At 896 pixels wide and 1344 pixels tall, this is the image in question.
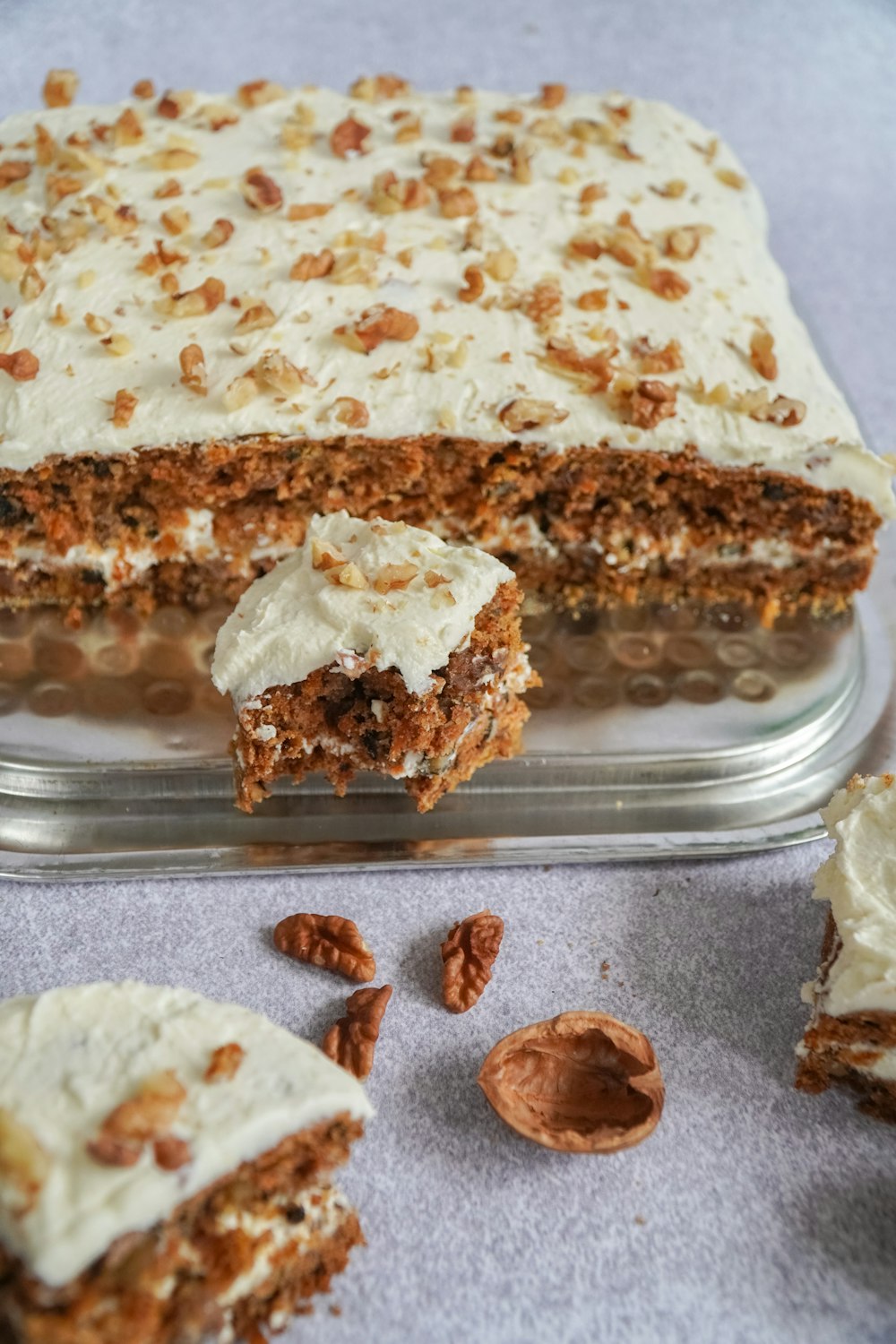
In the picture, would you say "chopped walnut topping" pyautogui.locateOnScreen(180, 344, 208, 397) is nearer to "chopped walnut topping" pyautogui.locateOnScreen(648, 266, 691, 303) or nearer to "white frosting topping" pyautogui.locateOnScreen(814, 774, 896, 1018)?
"chopped walnut topping" pyautogui.locateOnScreen(648, 266, 691, 303)

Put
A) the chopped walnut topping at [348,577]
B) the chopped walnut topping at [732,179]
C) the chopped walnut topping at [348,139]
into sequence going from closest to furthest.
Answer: the chopped walnut topping at [348,577]
the chopped walnut topping at [348,139]
the chopped walnut topping at [732,179]

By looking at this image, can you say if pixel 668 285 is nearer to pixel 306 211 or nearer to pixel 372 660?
pixel 306 211

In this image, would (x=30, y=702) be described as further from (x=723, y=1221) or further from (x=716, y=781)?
(x=723, y=1221)

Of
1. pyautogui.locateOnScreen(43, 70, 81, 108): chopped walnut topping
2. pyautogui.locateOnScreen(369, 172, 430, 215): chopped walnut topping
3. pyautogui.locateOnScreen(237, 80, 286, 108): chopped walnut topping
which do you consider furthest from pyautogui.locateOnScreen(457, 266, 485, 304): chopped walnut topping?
pyautogui.locateOnScreen(43, 70, 81, 108): chopped walnut topping

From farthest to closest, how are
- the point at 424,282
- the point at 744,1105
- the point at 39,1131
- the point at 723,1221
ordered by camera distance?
1. the point at 424,282
2. the point at 744,1105
3. the point at 723,1221
4. the point at 39,1131

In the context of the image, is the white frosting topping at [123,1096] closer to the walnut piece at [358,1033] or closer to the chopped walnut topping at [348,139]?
the walnut piece at [358,1033]

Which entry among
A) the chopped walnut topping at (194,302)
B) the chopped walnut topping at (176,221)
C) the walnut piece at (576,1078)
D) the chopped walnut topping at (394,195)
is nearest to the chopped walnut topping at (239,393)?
the chopped walnut topping at (194,302)

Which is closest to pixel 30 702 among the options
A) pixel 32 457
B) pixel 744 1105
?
pixel 32 457
